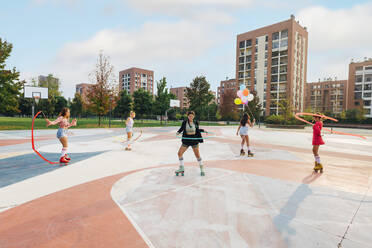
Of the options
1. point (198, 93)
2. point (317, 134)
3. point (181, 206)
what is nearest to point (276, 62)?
point (198, 93)

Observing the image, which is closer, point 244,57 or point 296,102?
point 296,102

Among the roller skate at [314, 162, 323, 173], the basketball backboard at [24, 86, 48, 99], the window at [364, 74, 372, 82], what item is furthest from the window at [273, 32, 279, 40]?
the roller skate at [314, 162, 323, 173]

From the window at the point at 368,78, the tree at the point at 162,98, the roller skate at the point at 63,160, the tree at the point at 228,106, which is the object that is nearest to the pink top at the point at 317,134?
the roller skate at the point at 63,160

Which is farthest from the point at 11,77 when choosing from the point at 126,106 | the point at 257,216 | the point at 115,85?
the point at 257,216

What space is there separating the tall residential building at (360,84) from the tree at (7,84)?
9583cm

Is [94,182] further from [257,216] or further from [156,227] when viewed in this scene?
[257,216]

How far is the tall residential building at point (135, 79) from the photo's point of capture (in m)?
120

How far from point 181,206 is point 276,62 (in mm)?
68964

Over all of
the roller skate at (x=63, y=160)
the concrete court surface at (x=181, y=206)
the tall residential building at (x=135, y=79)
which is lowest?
the concrete court surface at (x=181, y=206)

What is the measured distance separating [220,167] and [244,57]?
71547mm

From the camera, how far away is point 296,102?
62.7m

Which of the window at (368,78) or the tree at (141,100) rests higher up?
the window at (368,78)

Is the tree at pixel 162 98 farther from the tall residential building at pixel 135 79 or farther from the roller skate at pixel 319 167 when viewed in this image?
the tall residential building at pixel 135 79

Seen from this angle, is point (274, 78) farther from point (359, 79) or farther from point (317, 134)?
point (317, 134)
